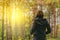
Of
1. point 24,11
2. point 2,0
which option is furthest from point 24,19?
point 2,0

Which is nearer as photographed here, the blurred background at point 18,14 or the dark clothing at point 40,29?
the dark clothing at point 40,29

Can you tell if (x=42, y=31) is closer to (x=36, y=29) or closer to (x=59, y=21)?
(x=36, y=29)

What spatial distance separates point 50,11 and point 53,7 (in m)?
0.74

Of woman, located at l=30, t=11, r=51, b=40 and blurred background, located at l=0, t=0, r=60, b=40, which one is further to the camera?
blurred background, located at l=0, t=0, r=60, b=40

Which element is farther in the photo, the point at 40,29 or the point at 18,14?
the point at 18,14

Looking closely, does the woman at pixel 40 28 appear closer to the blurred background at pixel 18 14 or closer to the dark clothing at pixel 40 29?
the dark clothing at pixel 40 29

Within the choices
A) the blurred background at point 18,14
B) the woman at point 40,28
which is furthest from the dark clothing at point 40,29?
the blurred background at point 18,14

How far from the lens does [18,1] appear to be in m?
12.5

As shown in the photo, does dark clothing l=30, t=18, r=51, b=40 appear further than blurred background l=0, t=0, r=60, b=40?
No

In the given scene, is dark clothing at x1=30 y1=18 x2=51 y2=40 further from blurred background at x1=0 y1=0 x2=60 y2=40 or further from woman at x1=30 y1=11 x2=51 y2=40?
blurred background at x1=0 y1=0 x2=60 y2=40

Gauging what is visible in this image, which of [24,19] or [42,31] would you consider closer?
[42,31]

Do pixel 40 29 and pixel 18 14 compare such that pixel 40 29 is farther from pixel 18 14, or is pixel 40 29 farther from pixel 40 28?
pixel 18 14

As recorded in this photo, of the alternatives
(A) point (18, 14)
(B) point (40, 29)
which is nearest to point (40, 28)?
(B) point (40, 29)

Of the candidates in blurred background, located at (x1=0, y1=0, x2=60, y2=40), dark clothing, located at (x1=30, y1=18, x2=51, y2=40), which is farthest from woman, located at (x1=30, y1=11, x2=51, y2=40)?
blurred background, located at (x1=0, y1=0, x2=60, y2=40)
